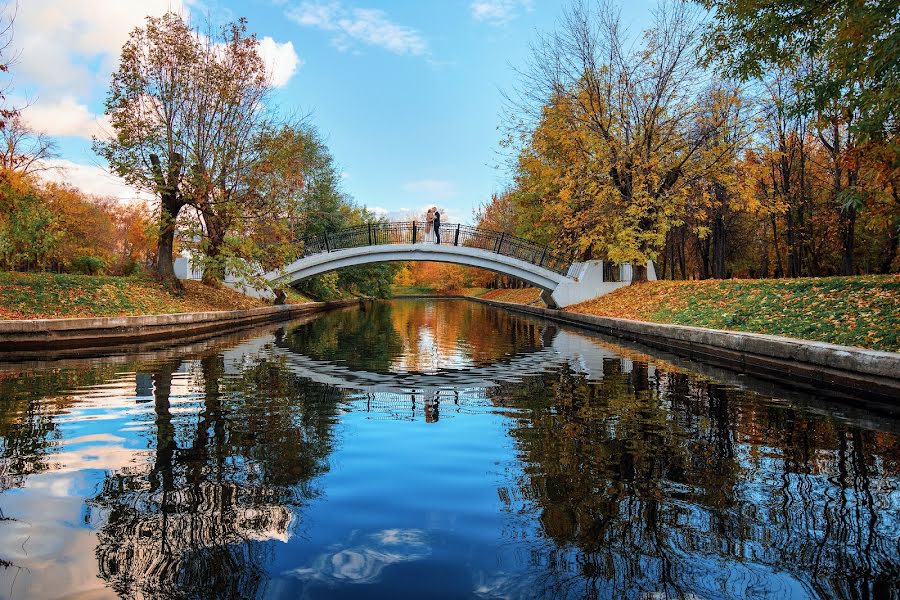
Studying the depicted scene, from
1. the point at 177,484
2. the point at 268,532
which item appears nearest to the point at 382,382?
the point at 177,484

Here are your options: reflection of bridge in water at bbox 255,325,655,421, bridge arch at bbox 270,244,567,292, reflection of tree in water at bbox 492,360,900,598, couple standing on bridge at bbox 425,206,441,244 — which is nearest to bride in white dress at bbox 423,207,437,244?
couple standing on bridge at bbox 425,206,441,244

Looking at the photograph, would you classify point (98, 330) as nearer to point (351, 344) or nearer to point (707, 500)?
point (351, 344)

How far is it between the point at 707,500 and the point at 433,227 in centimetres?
2792

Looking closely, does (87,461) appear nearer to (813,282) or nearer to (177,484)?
(177,484)

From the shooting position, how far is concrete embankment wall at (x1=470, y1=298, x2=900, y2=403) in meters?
7.43

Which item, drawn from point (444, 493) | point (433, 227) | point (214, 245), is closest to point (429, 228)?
point (433, 227)

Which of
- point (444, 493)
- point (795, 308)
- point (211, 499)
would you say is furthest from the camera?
point (795, 308)

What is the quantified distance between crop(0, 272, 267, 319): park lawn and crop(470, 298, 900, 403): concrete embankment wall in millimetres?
14805

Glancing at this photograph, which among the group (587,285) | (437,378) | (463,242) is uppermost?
(463,242)

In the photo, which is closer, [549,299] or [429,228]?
[549,299]

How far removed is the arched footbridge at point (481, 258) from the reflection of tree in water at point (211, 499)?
22.5m

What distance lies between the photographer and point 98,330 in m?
13.3

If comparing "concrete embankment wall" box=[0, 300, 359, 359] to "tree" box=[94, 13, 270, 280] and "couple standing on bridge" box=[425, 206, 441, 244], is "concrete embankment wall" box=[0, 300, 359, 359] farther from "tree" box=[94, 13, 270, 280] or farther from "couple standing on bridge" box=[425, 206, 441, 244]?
"couple standing on bridge" box=[425, 206, 441, 244]

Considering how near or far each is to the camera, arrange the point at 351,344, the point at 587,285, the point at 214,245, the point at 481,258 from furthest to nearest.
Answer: the point at 481,258, the point at 587,285, the point at 214,245, the point at 351,344
